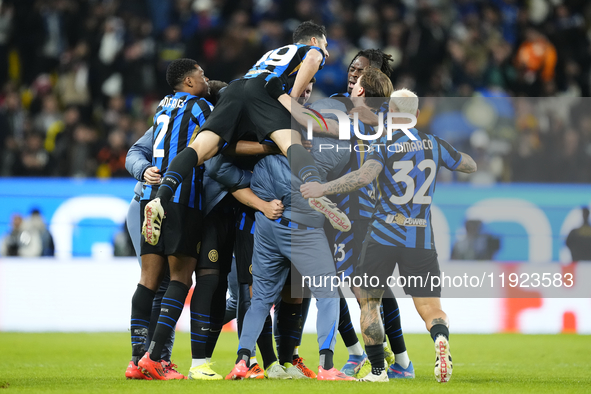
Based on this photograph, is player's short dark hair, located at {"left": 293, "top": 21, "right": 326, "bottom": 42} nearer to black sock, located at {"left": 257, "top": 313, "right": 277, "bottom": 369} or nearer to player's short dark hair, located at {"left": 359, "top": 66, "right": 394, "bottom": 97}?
player's short dark hair, located at {"left": 359, "top": 66, "right": 394, "bottom": 97}

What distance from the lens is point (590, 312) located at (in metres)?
10.2

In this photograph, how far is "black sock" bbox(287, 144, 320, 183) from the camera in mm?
5430

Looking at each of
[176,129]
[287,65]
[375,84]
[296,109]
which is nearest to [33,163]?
[176,129]

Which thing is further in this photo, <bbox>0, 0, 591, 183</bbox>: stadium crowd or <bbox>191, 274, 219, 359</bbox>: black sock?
<bbox>0, 0, 591, 183</bbox>: stadium crowd

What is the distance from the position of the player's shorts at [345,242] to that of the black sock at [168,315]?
1198 mm

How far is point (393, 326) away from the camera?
595 centimetres

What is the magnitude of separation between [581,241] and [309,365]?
16.9 ft

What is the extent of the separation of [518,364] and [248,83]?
380 cm

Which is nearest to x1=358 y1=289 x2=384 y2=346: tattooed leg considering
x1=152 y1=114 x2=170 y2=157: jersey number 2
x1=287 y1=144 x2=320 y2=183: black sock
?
x1=287 y1=144 x2=320 y2=183: black sock

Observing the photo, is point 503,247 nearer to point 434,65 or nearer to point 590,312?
point 590,312

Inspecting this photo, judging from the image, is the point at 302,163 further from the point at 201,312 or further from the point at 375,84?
the point at 201,312

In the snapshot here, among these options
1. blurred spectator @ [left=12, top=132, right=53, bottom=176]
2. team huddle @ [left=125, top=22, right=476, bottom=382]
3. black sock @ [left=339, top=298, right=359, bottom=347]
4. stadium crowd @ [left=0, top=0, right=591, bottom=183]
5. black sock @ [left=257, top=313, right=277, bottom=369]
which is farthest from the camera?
stadium crowd @ [left=0, top=0, right=591, bottom=183]

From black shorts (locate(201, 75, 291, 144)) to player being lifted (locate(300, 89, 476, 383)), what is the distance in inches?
→ 27.8

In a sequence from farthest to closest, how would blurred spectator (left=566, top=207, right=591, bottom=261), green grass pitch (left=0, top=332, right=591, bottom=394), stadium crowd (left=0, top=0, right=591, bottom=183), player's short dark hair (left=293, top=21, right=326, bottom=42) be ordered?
stadium crowd (left=0, top=0, right=591, bottom=183) < blurred spectator (left=566, top=207, right=591, bottom=261) < player's short dark hair (left=293, top=21, right=326, bottom=42) < green grass pitch (left=0, top=332, right=591, bottom=394)
